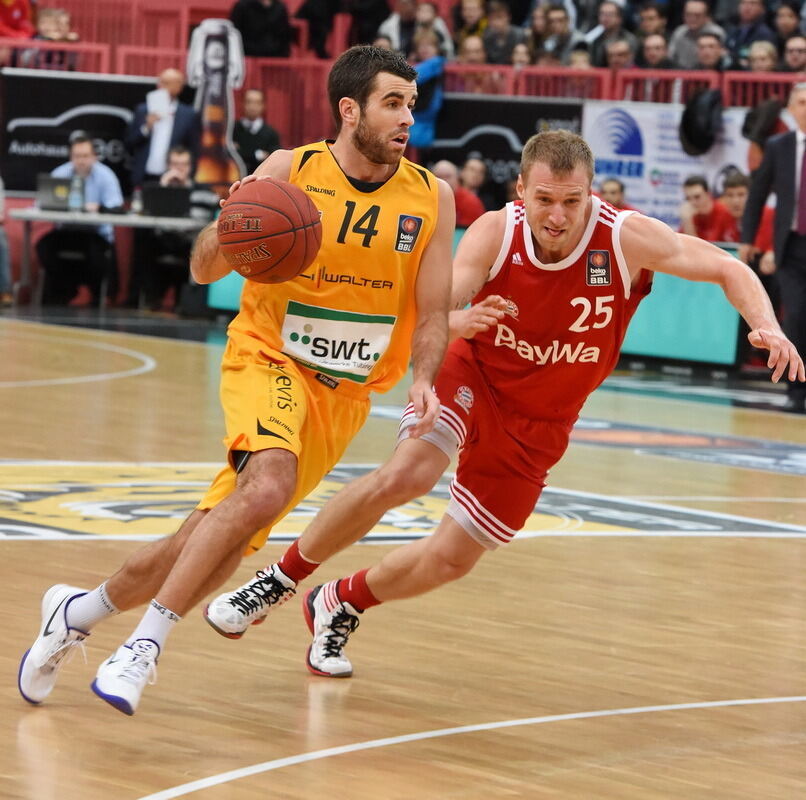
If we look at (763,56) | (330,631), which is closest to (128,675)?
(330,631)

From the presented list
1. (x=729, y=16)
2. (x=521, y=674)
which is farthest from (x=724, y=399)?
(x=521, y=674)

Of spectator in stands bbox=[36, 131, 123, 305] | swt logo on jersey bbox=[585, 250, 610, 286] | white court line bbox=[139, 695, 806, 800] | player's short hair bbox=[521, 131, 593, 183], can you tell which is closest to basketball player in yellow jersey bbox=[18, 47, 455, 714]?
player's short hair bbox=[521, 131, 593, 183]

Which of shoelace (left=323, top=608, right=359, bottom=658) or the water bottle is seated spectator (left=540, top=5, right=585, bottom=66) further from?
shoelace (left=323, top=608, right=359, bottom=658)

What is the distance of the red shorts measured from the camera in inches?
233

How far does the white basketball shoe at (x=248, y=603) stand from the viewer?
566cm

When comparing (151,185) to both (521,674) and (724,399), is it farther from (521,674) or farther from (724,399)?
(521,674)

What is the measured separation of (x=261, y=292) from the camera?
5621 millimetres

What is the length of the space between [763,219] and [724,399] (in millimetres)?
2288

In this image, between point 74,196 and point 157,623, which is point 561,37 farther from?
point 157,623

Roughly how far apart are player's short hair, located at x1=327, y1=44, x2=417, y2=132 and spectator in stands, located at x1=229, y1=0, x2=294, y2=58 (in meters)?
17.9

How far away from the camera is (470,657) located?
629 centimetres

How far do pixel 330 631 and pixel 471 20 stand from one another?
16.8m

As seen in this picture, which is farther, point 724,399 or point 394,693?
point 724,399

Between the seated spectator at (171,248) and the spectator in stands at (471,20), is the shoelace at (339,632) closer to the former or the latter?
the seated spectator at (171,248)
